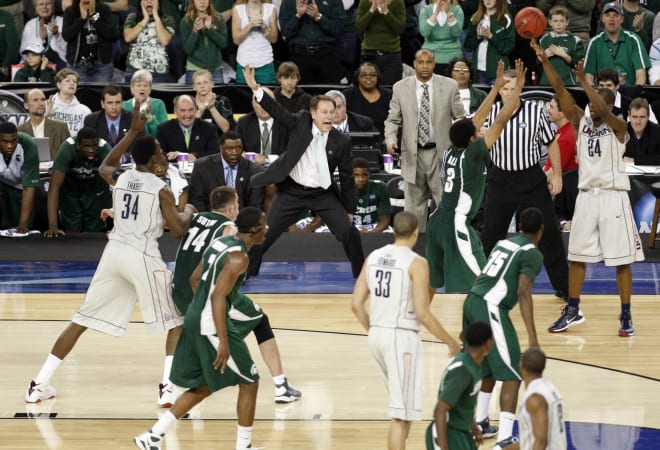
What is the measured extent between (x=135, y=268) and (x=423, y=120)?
4864 millimetres

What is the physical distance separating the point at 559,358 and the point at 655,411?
1269 millimetres

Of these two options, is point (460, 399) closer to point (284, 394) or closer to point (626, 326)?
point (284, 394)

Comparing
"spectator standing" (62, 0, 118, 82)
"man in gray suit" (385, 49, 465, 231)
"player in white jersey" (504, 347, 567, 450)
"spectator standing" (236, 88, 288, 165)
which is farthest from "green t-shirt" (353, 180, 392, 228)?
"player in white jersey" (504, 347, 567, 450)

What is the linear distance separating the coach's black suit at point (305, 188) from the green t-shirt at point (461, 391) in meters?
4.59

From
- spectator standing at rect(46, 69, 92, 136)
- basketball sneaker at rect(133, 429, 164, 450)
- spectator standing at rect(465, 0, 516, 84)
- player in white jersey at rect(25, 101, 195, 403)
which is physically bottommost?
basketball sneaker at rect(133, 429, 164, 450)

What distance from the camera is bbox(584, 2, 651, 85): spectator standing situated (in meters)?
14.5

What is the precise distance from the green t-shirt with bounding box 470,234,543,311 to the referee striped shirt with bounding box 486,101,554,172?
9.94ft

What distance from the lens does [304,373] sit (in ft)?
27.7

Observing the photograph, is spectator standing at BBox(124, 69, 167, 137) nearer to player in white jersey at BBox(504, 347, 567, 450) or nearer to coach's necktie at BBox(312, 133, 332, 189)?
coach's necktie at BBox(312, 133, 332, 189)

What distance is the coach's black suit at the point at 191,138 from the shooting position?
13.1 metres

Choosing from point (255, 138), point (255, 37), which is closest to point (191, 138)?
point (255, 138)

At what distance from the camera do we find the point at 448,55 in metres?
14.8

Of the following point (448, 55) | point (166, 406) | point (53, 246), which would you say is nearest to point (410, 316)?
point (166, 406)

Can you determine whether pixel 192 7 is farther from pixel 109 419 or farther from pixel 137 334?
pixel 109 419
